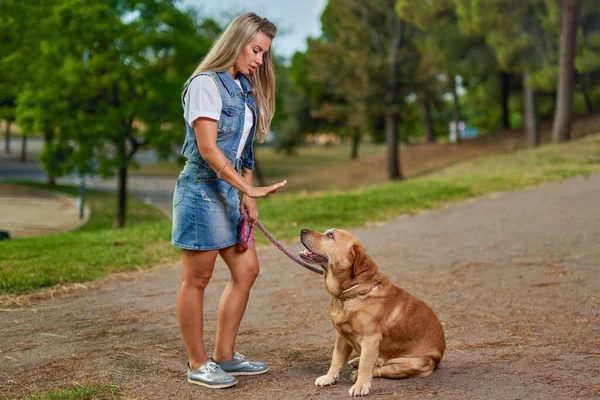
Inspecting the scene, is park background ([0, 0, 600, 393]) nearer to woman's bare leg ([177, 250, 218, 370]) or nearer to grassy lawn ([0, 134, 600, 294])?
grassy lawn ([0, 134, 600, 294])

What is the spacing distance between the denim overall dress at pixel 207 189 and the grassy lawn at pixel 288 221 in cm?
343

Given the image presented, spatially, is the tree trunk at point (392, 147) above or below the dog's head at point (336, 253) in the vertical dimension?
above

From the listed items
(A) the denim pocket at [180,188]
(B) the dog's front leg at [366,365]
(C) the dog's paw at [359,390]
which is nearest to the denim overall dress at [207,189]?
(A) the denim pocket at [180,188]

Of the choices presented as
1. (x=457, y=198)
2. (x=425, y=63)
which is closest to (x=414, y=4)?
(x=425, y=63)

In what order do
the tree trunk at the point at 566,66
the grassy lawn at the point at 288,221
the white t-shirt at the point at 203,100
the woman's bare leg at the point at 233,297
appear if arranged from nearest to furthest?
the white t-shirt at the point at 203,100, the woman's bare leg at the point at 233,297, the grassy lawn at the point at 288,221, the tree trunk at the point at 566,66

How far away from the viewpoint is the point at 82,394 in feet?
13.4

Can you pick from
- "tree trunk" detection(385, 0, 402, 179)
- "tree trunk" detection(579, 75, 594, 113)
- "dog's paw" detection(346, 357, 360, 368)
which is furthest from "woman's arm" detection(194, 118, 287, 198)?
"tree trunk" detection(579, 75, 594, 113)

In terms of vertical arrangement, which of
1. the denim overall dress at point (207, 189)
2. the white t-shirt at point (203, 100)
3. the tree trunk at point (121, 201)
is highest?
the white t-shirt at point (203, 100)

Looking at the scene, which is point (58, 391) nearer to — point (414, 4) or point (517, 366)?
point (517, 366)

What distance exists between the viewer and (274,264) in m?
8.34

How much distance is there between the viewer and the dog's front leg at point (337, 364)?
4320 millimetres

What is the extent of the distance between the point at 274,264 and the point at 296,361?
3486mm

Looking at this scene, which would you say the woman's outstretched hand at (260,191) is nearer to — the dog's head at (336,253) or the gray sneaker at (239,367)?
the dog's head at (336,253)

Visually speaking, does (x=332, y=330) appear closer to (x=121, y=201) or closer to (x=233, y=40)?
(x=233, y=40)
